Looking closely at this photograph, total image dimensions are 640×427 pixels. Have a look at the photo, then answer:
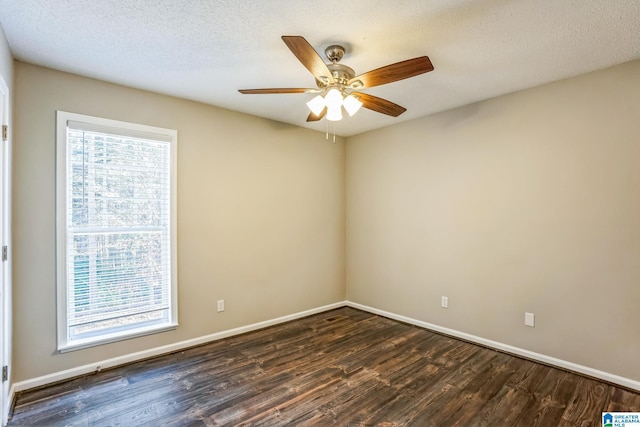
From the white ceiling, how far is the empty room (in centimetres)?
2

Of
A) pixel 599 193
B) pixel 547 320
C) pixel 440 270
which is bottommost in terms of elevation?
pixel 547 320

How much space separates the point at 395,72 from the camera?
78.7 inches

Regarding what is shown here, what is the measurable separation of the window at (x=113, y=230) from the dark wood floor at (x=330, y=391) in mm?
446

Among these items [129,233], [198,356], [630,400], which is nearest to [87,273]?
[129,233]

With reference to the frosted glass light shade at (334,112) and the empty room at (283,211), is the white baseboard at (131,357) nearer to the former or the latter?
the empty room at (283,211)

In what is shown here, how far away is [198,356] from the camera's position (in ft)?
10.0

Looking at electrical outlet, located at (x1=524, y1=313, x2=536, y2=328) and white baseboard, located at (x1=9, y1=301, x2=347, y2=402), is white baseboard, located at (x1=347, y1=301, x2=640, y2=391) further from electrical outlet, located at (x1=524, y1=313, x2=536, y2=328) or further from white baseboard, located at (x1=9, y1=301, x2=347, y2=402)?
white baseboard, located at (x1=9, y1=301, x2=347, y2=402)

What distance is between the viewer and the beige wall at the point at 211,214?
247cm

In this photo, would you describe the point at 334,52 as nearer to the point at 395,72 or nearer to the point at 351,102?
the point at 351,102

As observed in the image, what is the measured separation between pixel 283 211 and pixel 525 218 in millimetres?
2626

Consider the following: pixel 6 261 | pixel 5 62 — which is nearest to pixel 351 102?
pixel 5 62

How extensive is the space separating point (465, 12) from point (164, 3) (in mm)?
1735

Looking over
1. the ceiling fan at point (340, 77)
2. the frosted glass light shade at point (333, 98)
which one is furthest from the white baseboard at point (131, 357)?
the frosted glass light shade at point (333, 98)

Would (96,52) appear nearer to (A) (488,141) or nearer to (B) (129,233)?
(B) (129,233)
